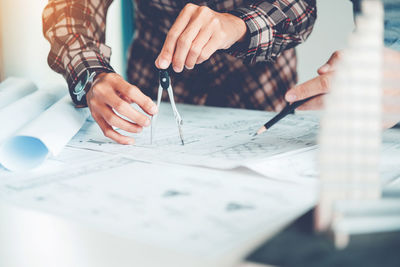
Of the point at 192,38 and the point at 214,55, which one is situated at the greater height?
the point at 192,38

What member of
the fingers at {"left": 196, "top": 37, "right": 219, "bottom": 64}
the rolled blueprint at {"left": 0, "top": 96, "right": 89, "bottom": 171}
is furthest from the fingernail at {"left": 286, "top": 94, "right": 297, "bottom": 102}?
the rolled blueprint at {"left": 0, "top": 96, "right": 89, "bottom": 171}

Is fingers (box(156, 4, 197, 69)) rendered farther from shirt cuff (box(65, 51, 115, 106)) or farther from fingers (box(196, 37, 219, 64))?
shirt cuff (box(65, 51, 115, 106))

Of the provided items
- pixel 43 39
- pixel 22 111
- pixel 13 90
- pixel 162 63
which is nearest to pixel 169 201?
pixel 162 63

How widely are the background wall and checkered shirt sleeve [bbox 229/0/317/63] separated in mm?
1018

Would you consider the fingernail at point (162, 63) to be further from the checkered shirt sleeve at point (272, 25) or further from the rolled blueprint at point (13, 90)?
the rolled blueprint at point (13, 90)

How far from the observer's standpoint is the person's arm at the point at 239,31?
69cm

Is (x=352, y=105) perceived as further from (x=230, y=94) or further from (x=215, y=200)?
(x=230, y=94)

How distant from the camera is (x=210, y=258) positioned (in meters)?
0.31

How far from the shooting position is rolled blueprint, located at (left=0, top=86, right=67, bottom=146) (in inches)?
25.8

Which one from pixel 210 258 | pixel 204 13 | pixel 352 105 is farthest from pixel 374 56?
pixel 204 13

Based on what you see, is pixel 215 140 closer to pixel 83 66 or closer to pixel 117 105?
pixel 117 105

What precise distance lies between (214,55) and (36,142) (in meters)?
0.65

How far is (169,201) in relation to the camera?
43cm

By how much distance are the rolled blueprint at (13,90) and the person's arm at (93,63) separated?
9 cm
